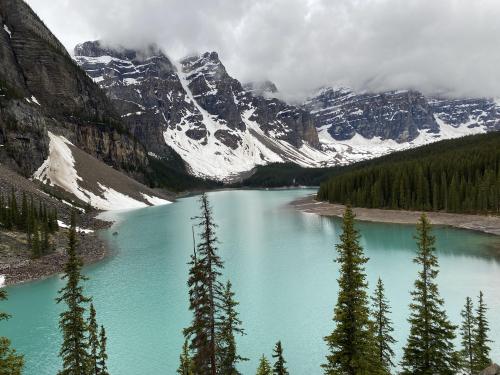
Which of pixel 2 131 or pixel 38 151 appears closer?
pixel 2 131

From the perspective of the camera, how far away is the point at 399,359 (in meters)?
23.8

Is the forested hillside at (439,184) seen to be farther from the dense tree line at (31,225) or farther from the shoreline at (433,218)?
the dense tree line at (31,225)

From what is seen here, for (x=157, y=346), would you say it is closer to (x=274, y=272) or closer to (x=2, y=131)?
(x=274, y=272)

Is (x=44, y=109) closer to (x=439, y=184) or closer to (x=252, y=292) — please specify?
(x=439, y=184)

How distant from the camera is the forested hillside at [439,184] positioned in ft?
278

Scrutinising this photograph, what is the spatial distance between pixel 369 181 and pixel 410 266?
67184 millimetres

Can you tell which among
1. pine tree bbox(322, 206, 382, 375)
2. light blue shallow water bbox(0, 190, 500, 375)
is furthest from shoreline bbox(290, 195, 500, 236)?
pine tree bbox(322, 206, 382, 375)

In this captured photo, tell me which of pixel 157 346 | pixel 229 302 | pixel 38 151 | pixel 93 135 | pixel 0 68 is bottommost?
pixel 157 346

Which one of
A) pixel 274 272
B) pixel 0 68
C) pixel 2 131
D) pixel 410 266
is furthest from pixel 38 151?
pixel 410 266

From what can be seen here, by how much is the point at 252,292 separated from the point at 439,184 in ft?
238

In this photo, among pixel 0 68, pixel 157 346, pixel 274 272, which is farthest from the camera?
pixel 0 68

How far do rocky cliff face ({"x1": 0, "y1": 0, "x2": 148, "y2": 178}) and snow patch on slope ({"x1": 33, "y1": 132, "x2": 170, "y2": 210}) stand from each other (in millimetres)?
3249

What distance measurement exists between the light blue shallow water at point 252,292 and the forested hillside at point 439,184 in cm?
1877

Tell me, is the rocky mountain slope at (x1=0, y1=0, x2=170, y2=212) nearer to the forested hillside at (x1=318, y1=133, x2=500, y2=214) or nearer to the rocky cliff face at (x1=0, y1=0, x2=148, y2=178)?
the rocky cliff face at (x1=0, y1=0, x2=148, y2=178)
